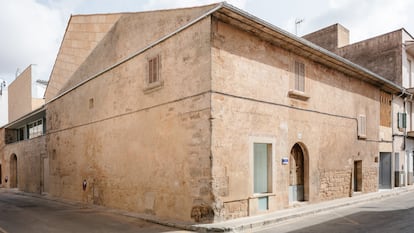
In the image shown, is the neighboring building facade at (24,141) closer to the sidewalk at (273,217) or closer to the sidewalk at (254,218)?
the sidewalk at (254,218)

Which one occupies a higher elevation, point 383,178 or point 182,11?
point 182,11

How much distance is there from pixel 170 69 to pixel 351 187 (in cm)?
967

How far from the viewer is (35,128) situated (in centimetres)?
2266

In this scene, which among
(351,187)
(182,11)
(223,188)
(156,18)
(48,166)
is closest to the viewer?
(223,188)

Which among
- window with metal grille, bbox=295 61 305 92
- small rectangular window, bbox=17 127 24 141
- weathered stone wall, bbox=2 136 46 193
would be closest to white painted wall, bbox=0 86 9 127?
small rectangular window, bbox=17 127 24 141

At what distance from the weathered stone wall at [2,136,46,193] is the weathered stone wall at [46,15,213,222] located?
5657mm

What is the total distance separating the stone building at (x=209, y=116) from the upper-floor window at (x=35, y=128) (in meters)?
6.79

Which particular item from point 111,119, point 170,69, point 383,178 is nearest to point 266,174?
point 170,69

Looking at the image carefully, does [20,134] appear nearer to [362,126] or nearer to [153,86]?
[153,86]

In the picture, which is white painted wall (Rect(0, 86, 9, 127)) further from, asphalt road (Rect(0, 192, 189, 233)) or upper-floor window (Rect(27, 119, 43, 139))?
asphalt road (Rect(0, 192, 189, 233))

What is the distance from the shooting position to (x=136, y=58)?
1127 cm

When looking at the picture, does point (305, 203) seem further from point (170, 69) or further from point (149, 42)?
point (149, 42)

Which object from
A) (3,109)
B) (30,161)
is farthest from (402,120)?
(3,109)

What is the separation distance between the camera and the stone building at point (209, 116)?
857 cm
